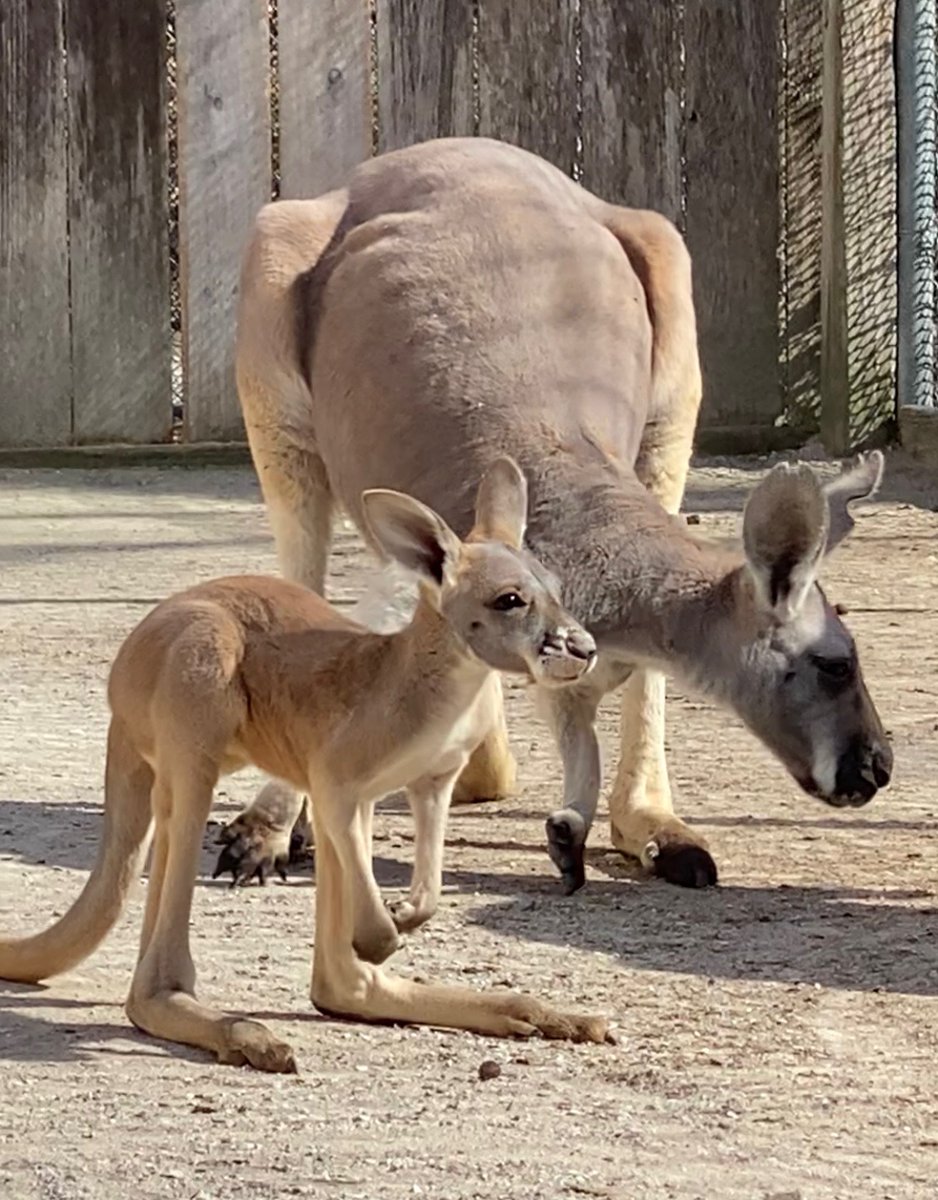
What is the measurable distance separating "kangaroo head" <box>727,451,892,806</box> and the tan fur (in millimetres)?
757

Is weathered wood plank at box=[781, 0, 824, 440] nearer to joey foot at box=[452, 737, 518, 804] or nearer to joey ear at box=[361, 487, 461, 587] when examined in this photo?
joey foot at box=[452, 737, 518, 804]

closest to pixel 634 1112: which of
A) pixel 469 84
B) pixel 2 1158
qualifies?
pixel 2 1158

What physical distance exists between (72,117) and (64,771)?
4.24 metres

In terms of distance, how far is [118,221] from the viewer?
9.33 m

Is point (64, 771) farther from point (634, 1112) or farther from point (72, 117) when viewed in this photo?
point (72, 117)

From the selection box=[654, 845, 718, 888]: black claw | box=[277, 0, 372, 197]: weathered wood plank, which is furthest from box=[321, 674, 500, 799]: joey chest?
box=[277, 0, 372, 197]: weathered wood plank

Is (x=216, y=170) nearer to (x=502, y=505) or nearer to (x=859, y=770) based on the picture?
(x=859, y=770)

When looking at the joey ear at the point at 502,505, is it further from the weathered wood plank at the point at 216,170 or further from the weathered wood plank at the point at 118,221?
the weathered wood plank at the point at 118,221

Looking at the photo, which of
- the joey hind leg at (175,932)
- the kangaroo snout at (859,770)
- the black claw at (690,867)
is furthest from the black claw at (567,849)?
the joey hind leg at (175,932)

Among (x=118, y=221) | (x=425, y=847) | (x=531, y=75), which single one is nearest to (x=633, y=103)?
(x=531, y=75)

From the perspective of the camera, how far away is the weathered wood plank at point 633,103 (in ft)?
30.2

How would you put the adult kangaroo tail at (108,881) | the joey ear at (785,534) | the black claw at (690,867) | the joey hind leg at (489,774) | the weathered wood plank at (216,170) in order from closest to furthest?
the adult kangaroo tail at (108,881)
the joey ear at (785,534)
the black claw at (690,867)
the joey hind leg at (489,774)
the weathered wood plank at (216,170)

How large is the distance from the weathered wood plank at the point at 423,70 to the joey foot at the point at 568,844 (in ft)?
16.2

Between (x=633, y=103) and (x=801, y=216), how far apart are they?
733 millimetres
